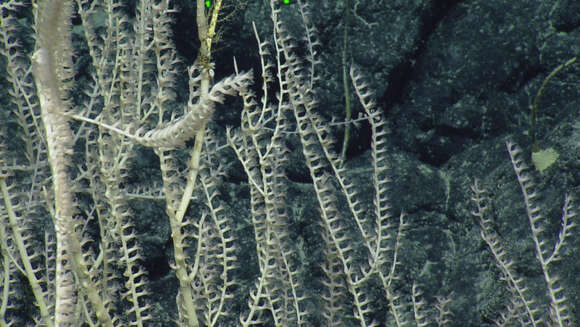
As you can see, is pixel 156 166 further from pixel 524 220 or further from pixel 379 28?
pixel 524 220

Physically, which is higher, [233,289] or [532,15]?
[532,15]

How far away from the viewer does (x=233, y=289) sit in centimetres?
419

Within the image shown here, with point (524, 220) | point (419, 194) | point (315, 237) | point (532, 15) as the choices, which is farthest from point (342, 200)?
point (532, 15)

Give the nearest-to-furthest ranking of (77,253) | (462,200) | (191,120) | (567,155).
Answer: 1. (191,120)
2. (77,253)
3. (567,155)
4. (462,200)

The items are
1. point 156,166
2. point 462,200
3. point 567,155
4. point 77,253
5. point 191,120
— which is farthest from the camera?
point 156,166

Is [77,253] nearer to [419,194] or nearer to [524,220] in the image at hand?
[419,194]

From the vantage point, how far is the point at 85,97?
4719 millimetres

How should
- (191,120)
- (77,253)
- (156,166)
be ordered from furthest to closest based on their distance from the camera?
1. (156,166)
2. (77,253)
3. (191,120)

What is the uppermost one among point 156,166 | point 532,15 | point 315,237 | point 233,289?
point 532,15

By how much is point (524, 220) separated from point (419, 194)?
2.74 ft

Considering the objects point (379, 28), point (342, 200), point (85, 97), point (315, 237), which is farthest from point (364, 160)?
point (85, 97)

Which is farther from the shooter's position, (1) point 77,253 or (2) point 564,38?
(2) point 564,38

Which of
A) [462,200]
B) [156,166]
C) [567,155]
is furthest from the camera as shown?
[156,166]

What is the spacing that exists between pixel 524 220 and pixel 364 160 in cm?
142
